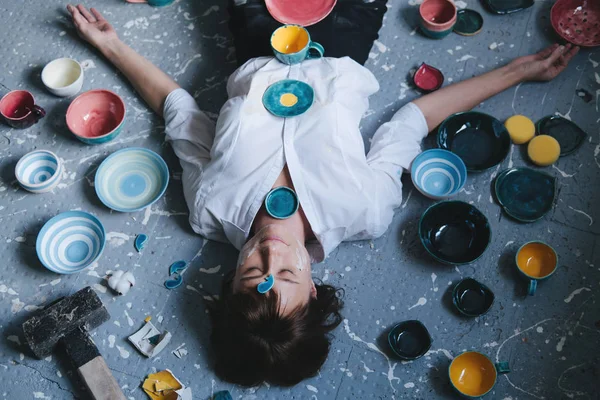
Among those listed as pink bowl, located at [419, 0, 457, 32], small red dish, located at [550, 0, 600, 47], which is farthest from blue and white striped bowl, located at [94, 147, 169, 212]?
small red dish, located at [550, 0, 600, 47]

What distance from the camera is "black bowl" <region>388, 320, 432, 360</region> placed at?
1.47m

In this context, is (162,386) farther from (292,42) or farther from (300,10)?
(300,10)

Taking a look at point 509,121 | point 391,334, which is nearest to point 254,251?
point 391,334

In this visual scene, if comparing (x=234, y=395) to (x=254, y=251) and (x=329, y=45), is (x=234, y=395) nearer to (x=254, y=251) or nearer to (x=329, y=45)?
(x=254, y=251)

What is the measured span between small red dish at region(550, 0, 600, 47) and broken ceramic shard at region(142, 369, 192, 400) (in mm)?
1545

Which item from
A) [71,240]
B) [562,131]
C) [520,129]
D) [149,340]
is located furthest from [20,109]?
[562,131]

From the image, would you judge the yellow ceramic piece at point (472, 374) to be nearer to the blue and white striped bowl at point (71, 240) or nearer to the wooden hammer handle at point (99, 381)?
the wooden hammer handle at point (99, 381)

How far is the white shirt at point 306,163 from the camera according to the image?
1431 mm

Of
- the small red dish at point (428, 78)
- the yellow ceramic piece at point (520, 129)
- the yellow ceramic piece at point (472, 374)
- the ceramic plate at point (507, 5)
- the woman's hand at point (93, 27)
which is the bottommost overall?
the yellow ceramic piece at point (472, 374)

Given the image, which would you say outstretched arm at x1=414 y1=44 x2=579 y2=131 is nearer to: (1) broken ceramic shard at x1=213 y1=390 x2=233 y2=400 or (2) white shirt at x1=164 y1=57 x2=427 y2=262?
(2) white shirt at x1=164 y1=57 x2=427 y2=262

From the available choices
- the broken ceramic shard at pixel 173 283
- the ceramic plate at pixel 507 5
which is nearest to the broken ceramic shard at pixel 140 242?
the broken ceramic shard at pixel 173 283

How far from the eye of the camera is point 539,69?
173cm

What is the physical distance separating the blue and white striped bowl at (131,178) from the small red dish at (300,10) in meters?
0.54

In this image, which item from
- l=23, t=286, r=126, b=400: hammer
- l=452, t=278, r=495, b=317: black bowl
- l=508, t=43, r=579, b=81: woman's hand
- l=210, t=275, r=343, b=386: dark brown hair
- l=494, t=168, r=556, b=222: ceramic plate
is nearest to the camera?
l=210, t=275, r=343, b=386: dark brown hair
